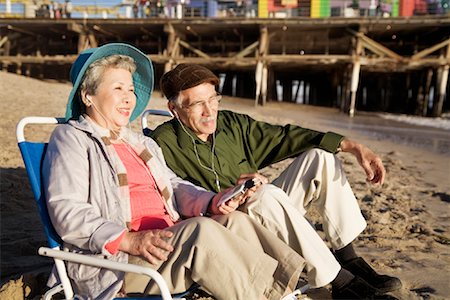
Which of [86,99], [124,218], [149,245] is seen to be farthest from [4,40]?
[149,245]

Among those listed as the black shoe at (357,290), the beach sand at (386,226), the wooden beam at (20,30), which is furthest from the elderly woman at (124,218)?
the wooden beam at (20,30)

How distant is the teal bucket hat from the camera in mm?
1798

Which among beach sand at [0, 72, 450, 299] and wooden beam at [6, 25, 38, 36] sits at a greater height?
wooden beam at [6, 25, 38, 36]

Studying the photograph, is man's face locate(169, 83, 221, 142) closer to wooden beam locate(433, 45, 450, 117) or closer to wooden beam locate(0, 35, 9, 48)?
wooden beam locate(433, 45, 450, 117)

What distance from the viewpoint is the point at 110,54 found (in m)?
1.88

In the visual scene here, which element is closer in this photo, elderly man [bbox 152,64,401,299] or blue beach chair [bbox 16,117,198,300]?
blue beach chair [bbox 16,117,198,300]

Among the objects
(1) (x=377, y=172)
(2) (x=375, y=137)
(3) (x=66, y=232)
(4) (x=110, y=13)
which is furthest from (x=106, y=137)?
(4) (x=110, y=13)

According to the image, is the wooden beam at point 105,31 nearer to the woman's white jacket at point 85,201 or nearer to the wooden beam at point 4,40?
the wooden beam at point 4,40

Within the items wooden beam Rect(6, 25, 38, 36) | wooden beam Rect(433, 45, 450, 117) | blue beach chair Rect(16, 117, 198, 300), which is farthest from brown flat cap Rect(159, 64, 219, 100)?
wooden beam Rect(6, 25, 38, 36)

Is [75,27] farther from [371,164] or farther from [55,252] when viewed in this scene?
[55,252]

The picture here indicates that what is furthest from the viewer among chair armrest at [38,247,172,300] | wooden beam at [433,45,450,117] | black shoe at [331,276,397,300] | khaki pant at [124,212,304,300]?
wooden beam at [433,45,450,117]

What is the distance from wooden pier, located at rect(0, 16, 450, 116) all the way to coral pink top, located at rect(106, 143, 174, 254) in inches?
629

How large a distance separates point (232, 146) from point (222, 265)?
1.05 m

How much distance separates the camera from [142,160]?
195cm
